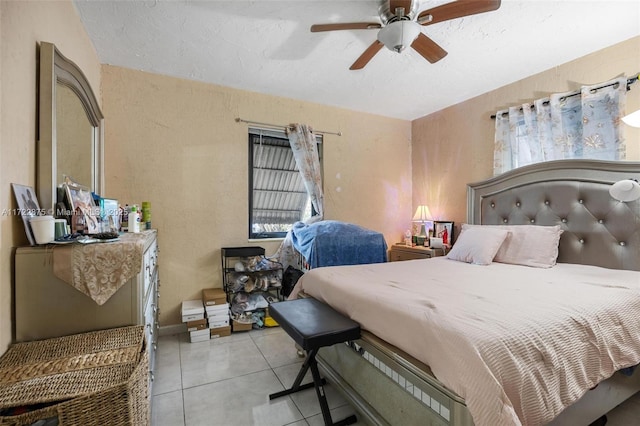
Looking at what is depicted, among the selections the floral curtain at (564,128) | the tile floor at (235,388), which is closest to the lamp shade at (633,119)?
the floral curtain at (564,128)

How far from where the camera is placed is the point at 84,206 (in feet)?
5.28

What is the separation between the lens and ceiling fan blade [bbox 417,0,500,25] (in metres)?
1.52

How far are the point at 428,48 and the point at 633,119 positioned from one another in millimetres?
1501

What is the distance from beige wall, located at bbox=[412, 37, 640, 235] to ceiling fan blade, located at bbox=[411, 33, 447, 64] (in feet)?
4.49

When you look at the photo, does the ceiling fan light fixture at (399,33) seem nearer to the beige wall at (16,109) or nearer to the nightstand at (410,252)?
the beige wall at (16,109)

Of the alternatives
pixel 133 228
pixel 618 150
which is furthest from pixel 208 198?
pixel 618 150

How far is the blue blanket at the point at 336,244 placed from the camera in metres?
2.83

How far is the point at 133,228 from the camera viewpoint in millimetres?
1907

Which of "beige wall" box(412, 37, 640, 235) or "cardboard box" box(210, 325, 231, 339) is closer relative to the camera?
"beige wall" box(412, 37, 640, 235)

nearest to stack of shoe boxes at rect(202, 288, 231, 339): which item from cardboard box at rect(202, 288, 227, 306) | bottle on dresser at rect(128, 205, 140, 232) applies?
cardboard box at rect(202, 288, 227, 306)

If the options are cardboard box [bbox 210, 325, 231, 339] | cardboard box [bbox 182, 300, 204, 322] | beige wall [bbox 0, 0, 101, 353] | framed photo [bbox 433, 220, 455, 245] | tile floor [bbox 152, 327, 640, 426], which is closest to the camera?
beige wall [bbox 0, 0, 101, 353]

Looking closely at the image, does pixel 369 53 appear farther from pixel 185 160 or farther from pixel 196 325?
pixel 196 325

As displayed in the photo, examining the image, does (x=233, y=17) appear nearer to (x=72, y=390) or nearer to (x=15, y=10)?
(x=15, y=10)

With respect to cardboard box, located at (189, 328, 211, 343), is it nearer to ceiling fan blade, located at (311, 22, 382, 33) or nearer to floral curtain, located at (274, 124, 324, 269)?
floral curtain, located at (274, 124, 324, 269)
